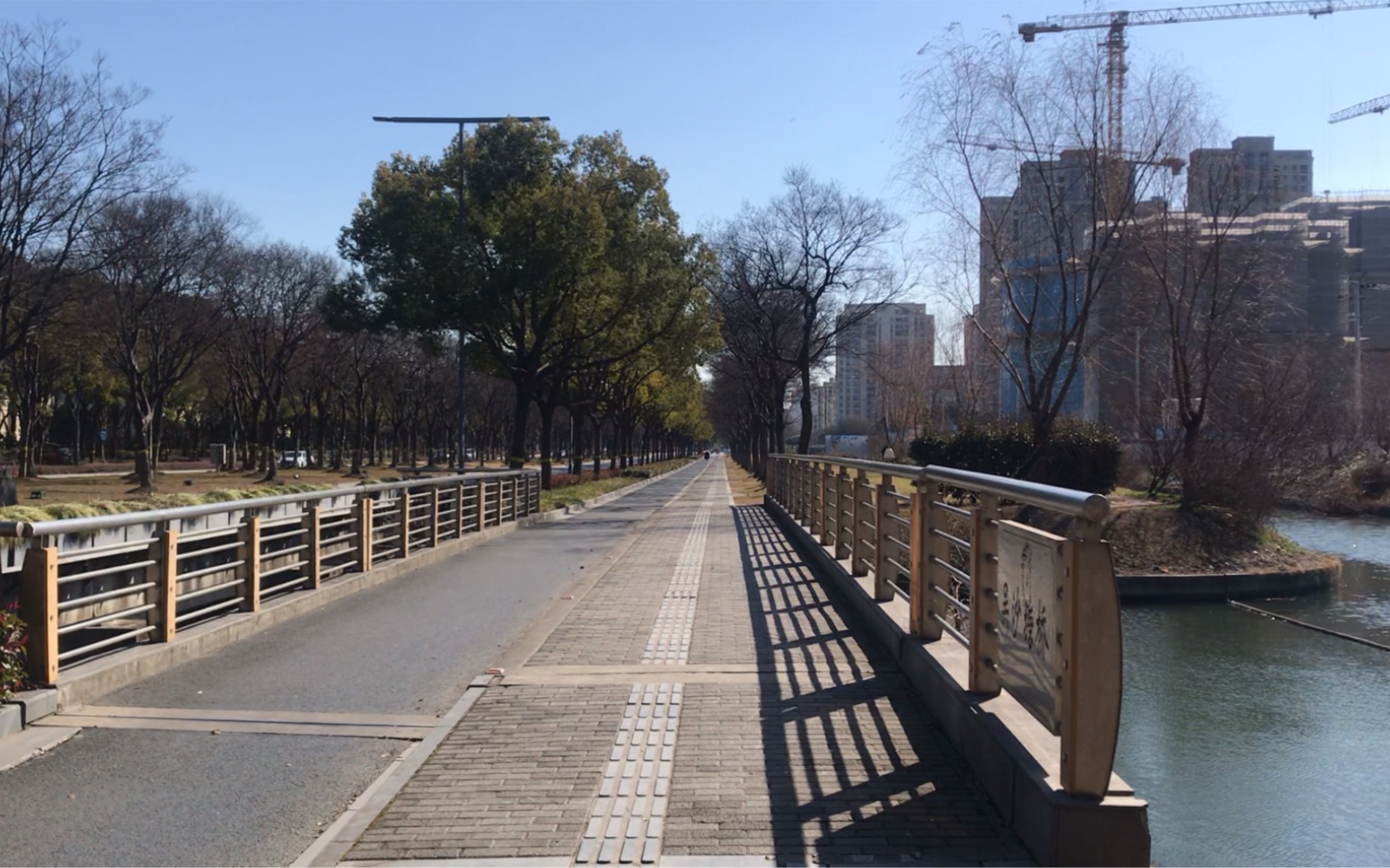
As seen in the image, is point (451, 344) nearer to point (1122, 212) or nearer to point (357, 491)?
point (1122, 212)

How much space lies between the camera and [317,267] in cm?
4631

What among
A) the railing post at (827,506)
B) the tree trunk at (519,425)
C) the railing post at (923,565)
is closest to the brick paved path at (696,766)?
the railing post at (923,565)

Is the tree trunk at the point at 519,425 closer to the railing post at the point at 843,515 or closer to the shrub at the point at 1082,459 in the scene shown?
the shrub at the point at 1082,459

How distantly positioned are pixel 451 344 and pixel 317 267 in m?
9.26

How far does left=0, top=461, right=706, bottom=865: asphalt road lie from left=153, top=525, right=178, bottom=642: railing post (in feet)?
1.29

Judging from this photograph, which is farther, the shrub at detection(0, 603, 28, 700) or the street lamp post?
the street lamp post

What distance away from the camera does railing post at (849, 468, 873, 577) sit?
1145 centimetres

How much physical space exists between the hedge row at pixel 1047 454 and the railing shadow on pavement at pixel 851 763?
59.7 ft

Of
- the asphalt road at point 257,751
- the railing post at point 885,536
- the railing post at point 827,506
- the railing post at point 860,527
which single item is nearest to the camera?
the asphalt road at point 257,751

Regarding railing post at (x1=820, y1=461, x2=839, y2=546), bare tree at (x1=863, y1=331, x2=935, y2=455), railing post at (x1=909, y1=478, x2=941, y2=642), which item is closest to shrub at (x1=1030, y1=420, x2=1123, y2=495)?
railing post at (x1=820, y1=461, x2=839, y2=546)

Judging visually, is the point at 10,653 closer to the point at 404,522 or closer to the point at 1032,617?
the point at 1032,617

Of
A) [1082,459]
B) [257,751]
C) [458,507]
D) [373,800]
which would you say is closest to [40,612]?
[257,751]

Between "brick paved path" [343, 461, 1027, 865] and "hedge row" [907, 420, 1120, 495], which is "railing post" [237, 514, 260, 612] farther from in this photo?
"hedge row" [907, 420, 1120, 495]

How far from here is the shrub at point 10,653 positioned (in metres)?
6.62
